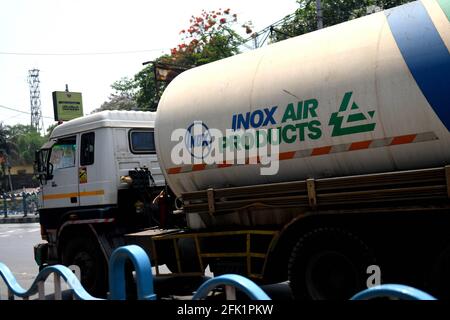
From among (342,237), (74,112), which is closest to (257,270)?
(342,237)

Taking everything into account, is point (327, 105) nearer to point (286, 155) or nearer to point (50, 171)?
point (286, 155)

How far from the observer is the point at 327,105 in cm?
480

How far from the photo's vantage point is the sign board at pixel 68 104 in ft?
144

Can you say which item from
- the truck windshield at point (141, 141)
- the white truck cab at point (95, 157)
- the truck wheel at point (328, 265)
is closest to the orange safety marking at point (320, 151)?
the truck wheel at point (328, 265)

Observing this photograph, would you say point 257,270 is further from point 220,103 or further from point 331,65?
point 331,65

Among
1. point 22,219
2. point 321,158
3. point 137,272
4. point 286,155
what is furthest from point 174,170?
point 22,219

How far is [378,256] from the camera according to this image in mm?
4602

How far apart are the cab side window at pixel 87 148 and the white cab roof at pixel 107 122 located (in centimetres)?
11

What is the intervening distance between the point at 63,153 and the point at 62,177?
377 mm

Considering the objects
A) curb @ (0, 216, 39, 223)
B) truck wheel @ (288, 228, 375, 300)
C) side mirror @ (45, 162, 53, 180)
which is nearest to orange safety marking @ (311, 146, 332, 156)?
truck wheel @ (288, 228, 375, 300)

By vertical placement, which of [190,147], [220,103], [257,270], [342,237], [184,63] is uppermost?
[184,63]

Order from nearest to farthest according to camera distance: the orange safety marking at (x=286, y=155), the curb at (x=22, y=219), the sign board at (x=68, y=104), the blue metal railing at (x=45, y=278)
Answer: the blue metal railing at (x=45, y=278) < the orange safety marking at (x=286, y=155) < the curb at (x=22, y=219) < the sign board at (x=68, y=104)

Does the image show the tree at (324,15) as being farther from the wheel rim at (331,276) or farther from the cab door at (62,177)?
the wheel rim at (331,276)
